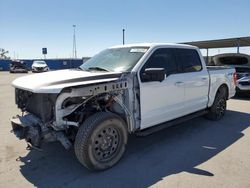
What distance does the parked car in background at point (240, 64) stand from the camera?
10.6 m

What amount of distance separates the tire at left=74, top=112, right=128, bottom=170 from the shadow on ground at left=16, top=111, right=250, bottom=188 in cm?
18

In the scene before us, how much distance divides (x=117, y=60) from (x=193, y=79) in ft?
6.15

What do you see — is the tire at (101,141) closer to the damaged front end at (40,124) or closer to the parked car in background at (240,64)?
the damaged front end at (40,124)

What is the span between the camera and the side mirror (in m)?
4.29

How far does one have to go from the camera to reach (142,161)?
4355 mm

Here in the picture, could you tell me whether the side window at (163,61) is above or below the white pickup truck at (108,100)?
above

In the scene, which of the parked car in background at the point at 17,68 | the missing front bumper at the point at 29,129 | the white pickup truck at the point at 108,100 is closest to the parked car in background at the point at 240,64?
the white pickup truck at the point at 108,100

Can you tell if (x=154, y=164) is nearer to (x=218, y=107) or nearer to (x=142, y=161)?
(x=142, y=161)

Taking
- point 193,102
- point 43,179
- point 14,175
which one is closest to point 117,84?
point 43,179

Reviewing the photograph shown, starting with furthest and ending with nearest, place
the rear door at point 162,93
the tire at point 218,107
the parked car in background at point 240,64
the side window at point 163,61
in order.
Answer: the parked car in background at point 240,64 → the tire at point 218,107 → the side window at point 163,61 → the rear door at point 162,93

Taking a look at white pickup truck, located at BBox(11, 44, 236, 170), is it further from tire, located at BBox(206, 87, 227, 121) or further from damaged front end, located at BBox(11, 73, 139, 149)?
tire, located at BBox(206, 87, 227, 121)

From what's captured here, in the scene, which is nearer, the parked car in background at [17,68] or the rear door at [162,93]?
the rear door at [162,93]

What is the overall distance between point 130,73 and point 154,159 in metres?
1.52

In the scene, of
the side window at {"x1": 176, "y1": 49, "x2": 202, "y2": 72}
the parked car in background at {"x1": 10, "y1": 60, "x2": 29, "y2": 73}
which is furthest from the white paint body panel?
the parked car in background at {"x1": 10, "y1": 60, "x2": 29, "y2": 73}
